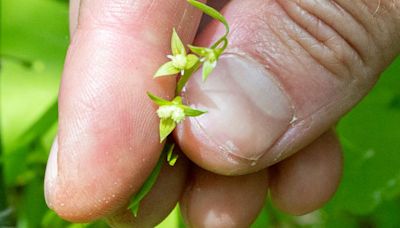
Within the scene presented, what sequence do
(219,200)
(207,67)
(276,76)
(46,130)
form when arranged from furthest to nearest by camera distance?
(46,130) < (219,200) < (276,76) < (207,67)

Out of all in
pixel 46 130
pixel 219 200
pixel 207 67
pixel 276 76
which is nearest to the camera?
pixel 207 67

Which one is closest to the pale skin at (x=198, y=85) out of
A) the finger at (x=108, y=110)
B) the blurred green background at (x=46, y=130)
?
the finger at (x=108, y=110)

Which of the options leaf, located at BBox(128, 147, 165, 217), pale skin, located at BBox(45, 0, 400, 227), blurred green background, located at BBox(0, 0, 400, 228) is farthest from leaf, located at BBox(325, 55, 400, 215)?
leaf, located at BBox(128, 147, 165, 217)

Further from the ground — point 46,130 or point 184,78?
point 184,78

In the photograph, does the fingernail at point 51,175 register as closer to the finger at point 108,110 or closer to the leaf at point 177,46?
the finger at point 108,110

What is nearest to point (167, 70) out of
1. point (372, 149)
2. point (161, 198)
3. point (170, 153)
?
point (170, 153)

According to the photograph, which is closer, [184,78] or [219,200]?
[184,78]

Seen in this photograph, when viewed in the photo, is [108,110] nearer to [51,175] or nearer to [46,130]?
[51,175]

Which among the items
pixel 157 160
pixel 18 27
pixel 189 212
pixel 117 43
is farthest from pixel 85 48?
pixel 18 27
